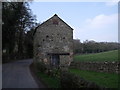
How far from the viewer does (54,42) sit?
46500mm

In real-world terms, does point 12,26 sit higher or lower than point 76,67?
higher

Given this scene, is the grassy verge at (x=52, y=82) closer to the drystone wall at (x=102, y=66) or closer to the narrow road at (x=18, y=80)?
the narrow road at (x=18, y=80)

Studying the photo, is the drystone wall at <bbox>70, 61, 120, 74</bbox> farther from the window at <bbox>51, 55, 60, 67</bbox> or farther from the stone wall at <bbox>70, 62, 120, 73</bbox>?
the window at <bbox>51, 55, 60, 67</bbox>

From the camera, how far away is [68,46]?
46969 mm

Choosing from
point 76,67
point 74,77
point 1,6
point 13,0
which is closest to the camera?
point 74,77

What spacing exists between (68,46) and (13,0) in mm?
15822

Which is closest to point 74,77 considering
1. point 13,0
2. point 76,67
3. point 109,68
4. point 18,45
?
point 109,68

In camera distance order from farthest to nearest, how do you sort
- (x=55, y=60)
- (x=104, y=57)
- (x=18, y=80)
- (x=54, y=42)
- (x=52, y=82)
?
(x=55, y=60), (x=54, y=42), (x=104, y=57), (x=18, y=80), (x=52, y=82)

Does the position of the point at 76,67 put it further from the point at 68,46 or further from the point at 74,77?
the point at 74,77

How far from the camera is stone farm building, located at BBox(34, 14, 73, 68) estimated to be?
4603 cm

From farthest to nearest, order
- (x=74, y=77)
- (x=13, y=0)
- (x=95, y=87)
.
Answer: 1. (x=13, y=0)
2. (x=74, y=77)
3. (x=95, y=87)

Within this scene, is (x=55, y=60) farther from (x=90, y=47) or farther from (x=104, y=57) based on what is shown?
(x=90, y=47)

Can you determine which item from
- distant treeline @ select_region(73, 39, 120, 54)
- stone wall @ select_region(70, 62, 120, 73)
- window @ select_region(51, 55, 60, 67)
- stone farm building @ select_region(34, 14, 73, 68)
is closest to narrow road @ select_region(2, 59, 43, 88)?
stone wall @ select_region(70, 62, 120, 73)

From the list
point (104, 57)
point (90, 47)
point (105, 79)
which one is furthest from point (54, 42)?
point (90, 47)
